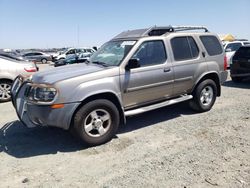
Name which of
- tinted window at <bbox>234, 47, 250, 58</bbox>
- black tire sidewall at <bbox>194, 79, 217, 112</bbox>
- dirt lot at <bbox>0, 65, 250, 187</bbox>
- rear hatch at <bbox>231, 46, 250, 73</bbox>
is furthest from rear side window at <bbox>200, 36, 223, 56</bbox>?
tinted window at <bbox>234, 47, 250, 58</bbox>

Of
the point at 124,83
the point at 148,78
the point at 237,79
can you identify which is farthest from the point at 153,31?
the point at 237,79

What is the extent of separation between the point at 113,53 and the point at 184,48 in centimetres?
161

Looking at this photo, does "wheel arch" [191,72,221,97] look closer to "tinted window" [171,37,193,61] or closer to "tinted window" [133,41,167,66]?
"tinted window" [171,37,193,61]

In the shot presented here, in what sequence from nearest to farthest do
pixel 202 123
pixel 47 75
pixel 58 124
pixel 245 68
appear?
pixel 58 124 < pixel 47 75 < pixel 202 123 < pixel 245 68

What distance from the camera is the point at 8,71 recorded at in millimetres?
8266

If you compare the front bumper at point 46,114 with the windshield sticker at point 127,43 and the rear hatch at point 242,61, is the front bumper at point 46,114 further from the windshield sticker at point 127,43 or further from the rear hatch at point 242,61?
the rear hatch at point 242,61

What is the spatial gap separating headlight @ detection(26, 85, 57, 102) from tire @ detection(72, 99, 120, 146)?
19.6 inches

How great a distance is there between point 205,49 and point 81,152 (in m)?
3.76

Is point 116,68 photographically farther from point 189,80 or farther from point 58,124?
point 189,80

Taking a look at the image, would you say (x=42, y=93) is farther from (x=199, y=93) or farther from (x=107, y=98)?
(x=199, y=93)

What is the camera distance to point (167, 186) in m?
3.21

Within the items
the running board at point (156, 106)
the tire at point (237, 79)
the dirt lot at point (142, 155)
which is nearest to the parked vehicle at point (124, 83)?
the running board at point (156, 106)

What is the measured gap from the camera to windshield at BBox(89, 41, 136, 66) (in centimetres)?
500

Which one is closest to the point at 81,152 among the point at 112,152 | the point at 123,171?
the point at 112,152
